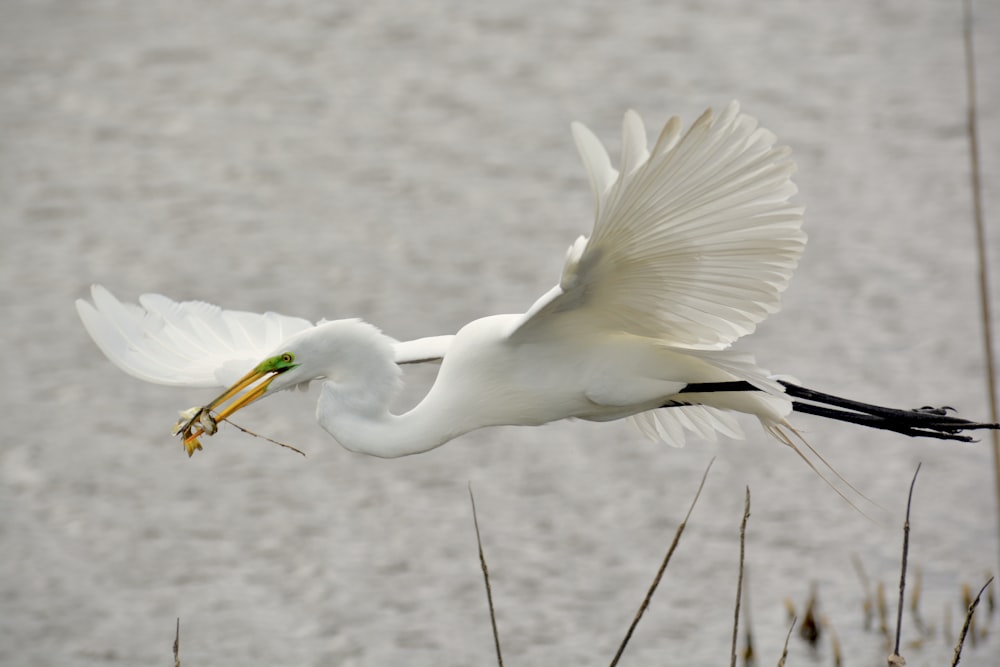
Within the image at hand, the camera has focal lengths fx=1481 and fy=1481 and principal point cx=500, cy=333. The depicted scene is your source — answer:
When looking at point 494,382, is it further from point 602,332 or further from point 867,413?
point 867,413

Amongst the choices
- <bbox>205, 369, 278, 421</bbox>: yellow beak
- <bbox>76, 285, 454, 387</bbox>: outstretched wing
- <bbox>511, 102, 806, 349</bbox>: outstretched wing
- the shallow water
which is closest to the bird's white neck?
<bbox>205, 369, 278, 421</bbox>: yellow beak

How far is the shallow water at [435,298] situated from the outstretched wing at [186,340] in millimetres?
2035

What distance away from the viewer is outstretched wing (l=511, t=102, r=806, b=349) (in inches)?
112

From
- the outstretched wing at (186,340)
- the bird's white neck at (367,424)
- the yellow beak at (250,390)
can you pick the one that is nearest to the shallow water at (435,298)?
the outstretched wing at (186,340)

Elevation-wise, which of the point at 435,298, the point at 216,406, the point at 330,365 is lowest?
the point at 216,406

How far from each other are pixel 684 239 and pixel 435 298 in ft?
15.0

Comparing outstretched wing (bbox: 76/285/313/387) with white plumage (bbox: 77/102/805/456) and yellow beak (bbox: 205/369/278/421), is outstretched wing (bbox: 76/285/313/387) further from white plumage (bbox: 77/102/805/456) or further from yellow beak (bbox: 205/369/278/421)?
yellow beak (bbox: 205/369/278/421)

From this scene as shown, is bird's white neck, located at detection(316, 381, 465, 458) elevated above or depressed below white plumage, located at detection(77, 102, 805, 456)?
below

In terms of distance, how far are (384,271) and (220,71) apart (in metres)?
3.16

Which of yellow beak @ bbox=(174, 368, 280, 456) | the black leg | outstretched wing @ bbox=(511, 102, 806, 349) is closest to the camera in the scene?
outstretched wing @ bbox=(511, 102, 806, 349)

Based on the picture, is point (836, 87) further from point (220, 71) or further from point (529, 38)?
point (220, 71)

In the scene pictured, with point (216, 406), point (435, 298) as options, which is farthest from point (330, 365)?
point (435, 298)

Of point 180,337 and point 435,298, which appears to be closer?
point 180,337

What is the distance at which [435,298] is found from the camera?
7672 mm
